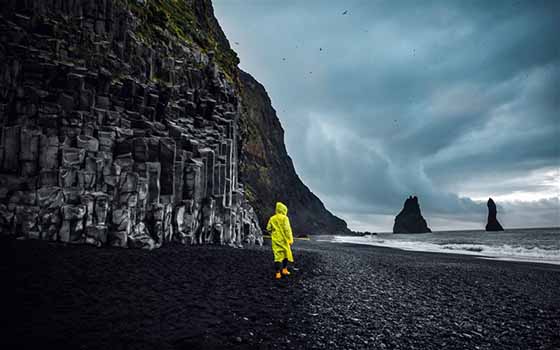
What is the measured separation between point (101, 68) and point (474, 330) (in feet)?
84.3

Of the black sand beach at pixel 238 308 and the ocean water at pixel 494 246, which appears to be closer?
the black sand beach at pixel 238 308

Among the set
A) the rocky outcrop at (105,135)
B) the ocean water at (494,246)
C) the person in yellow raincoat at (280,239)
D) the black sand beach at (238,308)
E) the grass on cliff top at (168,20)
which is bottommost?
the ocean water at (494,246)

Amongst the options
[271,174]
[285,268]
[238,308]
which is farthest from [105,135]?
[271,174]

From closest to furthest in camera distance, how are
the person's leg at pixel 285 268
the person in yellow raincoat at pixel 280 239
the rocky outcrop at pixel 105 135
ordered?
1. the person in yellow raincoat at pixel 280 239
2. the person's leg at pixel 285 268
3. the rocky outcrop at pixel 105 135

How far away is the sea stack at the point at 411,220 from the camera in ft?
615

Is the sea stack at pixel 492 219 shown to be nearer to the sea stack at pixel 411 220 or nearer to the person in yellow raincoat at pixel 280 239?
the sea stack at pixel 411 220

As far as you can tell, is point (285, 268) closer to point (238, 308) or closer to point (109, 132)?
point (238, 308)

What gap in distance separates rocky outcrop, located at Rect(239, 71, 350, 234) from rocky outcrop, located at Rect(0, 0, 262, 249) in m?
54.5

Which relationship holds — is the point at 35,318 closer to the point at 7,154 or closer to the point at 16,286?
the point at 16,286

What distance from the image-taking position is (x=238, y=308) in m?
7.55

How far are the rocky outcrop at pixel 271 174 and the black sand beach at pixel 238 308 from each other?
67698 mm

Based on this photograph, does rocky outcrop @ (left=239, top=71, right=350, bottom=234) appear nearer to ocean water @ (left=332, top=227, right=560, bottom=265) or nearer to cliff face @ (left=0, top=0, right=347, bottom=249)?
ocean water @ (left=332, top=227, right=560, bottom=265)

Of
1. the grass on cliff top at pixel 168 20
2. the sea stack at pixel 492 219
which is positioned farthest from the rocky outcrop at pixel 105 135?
the sea stack at pixel 492 219

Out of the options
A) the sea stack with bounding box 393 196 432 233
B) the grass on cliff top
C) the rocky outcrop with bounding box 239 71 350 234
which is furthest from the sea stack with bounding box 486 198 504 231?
the grass on cliff top
